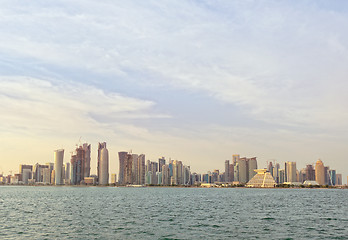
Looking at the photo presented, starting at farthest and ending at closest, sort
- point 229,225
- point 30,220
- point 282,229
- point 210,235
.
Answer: point 30,220, point 229,225, point 282,229, point 210,235

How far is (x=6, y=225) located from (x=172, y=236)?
34.6 meters

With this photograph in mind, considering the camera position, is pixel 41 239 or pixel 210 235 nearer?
pixel 41 239

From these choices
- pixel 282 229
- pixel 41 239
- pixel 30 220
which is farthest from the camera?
pixel 30 220

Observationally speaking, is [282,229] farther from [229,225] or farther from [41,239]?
[41,239]

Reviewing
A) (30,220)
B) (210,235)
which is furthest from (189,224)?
(30,220)

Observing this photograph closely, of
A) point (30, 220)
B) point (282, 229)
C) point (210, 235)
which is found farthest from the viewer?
point (30, 220)

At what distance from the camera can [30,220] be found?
75.6 meters

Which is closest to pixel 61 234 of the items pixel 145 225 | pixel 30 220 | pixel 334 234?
pixel 145 225

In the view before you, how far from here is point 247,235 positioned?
56531mm

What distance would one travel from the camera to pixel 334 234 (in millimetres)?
59594

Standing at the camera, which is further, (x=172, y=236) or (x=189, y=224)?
(x=189, y=224)

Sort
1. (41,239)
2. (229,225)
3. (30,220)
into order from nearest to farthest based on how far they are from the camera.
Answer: (41,239) → (229,225) → (30,220)

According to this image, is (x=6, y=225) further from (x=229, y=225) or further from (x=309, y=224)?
(x=309, y=224)

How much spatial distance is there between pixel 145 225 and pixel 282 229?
25.6 m
